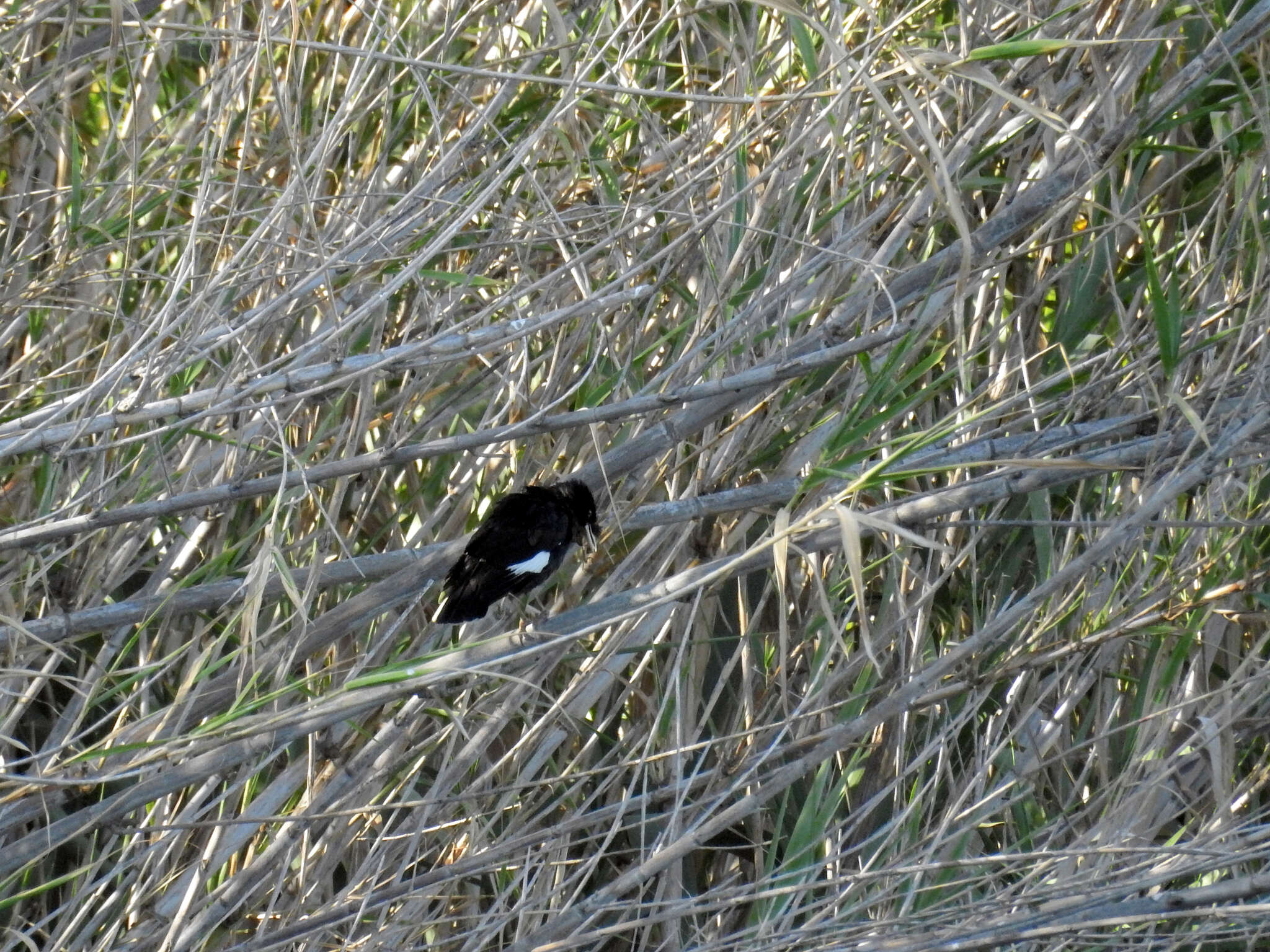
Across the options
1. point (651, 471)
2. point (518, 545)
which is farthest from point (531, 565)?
point (651, 471)

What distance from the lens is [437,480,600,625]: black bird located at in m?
2.05

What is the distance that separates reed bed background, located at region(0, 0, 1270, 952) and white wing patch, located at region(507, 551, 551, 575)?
5.4 inches

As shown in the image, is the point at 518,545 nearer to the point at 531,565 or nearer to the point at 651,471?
the point at 531,565

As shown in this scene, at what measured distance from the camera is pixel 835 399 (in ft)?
7.72

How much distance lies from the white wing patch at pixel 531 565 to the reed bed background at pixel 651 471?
0.14 m

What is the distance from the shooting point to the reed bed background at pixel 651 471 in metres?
1.72

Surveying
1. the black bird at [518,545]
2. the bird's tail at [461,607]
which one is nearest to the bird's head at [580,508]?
the black bird at [518,545]

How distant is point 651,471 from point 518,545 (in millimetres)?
355

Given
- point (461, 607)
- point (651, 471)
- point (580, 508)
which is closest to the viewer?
point (461, 607)

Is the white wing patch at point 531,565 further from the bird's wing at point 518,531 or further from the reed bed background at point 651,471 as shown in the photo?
the reed bed background at point 651,471

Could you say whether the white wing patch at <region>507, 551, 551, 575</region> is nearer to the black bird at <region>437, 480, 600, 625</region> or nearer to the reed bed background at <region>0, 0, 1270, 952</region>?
the black bird at <region>437, 480, 600, 625</region>

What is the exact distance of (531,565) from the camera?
214 cm

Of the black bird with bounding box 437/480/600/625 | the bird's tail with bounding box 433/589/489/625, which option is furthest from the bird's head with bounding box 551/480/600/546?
the bird's tail with bounding box 433/589/489/625

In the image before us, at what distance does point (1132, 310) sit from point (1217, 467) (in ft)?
1.88
